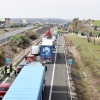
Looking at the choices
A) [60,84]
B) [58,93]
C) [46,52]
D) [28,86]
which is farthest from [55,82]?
[46,52]

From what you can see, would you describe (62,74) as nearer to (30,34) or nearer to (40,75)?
(40,75)


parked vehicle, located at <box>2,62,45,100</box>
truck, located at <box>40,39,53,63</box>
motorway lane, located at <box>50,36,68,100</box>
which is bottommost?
motorway lane, located at <box>50,36,68,100</box>

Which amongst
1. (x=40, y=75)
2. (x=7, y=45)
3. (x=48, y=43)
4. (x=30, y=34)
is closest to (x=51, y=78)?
(x=40, y=75)

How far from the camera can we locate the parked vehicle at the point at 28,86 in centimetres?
1372

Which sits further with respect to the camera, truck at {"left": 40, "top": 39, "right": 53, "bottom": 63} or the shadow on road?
truck at {"left": 40, "top": 39, "right": 53, "bottom": 63}

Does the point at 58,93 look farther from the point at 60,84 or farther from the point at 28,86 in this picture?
the point at 28,86

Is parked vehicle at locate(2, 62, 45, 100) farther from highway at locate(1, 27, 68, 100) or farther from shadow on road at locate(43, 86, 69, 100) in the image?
highway at locate(1, 27, 68, 100)

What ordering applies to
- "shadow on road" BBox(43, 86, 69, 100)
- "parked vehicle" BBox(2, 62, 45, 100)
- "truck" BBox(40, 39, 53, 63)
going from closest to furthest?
"parked vehicle" BBox(2, 62, 45, 100), "shadow on road" BBox(43, 86, 69, 100), "truck" BBox(40, 39, 53, 63)

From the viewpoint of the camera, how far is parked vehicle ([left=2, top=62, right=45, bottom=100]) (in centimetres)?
1372

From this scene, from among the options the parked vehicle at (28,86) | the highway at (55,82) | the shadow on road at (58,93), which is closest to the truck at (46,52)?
the highway at (55,82)

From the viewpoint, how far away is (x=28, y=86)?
15.7 meters

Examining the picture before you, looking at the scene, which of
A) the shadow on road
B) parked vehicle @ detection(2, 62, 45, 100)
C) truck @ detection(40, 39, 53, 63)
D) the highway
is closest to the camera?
parked vehicle @ detection(2, 62, 45, 100)

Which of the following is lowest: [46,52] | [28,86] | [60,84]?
→ [60,84]

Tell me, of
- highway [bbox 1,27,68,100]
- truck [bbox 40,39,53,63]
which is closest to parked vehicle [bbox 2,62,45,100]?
highway [bbox 1,27,68,100]
